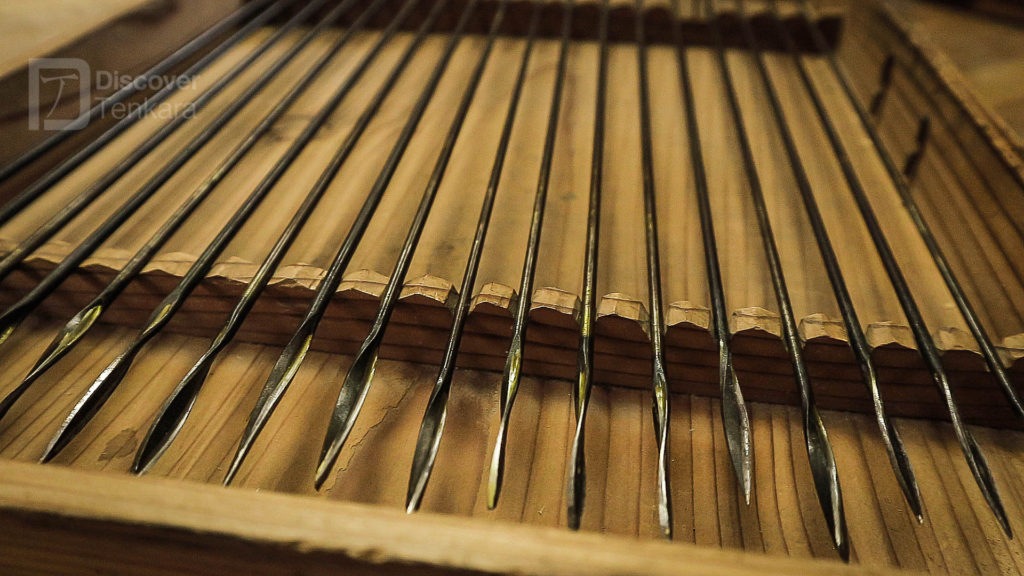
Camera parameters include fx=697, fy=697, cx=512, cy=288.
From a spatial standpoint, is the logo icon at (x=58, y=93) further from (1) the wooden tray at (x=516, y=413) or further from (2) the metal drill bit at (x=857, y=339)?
(2) the metal drill bit at (x=857, y=339)

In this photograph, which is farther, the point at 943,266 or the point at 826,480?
the point at 943,266

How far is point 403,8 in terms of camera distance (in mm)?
1396

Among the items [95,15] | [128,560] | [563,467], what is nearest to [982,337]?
[563,467]

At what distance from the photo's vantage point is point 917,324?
659mm

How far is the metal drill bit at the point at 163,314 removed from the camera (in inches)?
21.0

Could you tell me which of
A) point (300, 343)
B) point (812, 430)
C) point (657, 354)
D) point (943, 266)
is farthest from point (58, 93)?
point (943, 266)

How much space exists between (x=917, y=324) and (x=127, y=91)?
1.09 m

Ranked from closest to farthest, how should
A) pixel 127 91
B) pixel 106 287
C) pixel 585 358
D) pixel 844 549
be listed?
pixel 844 549 → pixel 585 358 → pixel 106 287 → pixel 127 91

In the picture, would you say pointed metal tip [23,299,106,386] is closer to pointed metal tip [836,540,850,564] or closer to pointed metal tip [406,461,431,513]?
pointed metal tip [406,461,431,513]

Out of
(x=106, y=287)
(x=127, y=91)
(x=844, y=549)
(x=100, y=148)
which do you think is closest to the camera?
(x=844, y=549)

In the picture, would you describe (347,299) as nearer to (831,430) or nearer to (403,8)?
(831,430)

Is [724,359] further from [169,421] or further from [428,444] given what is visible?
[169,421]
